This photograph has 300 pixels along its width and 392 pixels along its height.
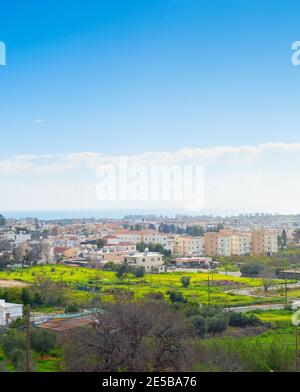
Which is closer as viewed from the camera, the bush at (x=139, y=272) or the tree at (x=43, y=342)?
the tree at (x=43, y=342)

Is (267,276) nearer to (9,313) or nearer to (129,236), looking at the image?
(9,313)

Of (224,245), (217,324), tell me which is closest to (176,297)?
(217,324)

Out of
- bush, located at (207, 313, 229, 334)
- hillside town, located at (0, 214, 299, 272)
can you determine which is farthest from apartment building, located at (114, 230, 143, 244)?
bush, located at (207, 313, 229, 334)

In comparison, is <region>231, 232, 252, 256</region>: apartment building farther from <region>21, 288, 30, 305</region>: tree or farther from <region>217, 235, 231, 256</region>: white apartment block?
<region>21, 288, 30, 305</region>: tree

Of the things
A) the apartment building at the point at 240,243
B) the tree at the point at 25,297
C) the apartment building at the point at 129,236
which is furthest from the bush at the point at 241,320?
the apartment building at the point at 129,236

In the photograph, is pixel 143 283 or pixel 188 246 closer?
pixel 143 283

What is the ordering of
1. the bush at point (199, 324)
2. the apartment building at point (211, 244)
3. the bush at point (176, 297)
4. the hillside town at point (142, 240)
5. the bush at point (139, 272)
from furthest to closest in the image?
the apartment building at point (211, 244), the hillside town at point (142, 240), the bush at point (139, 272), the bush at point (176, 297), the bush at point (199, 324)

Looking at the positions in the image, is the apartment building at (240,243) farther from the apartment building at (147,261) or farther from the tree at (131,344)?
the tree at (131,344)

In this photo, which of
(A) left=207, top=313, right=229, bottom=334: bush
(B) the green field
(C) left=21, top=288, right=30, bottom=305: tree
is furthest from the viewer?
(B) the green field
